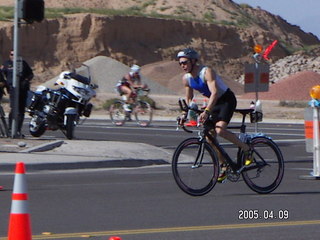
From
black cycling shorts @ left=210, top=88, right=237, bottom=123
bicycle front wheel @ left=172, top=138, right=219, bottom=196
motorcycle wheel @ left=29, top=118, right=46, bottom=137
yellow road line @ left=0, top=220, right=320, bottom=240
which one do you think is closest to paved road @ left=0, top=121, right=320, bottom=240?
yellow road line @ left=0, top=220, right=320, bottom=240

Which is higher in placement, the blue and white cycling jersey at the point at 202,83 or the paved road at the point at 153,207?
the blue and white cycling jersey at the point at 202,83

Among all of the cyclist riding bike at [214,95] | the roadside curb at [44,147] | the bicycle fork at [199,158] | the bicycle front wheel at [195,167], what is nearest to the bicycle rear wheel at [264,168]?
the cyclist riding bike at [214,95]

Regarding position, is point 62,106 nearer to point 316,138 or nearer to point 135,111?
point 316,138

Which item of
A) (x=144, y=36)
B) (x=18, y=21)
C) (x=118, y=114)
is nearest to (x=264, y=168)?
(x=18, y=21)

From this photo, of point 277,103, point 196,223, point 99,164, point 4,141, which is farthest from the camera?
point 277,103

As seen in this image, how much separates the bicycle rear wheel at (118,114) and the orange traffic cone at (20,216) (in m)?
21.9

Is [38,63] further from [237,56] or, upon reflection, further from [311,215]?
[311,215]

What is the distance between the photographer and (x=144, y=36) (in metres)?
80.2

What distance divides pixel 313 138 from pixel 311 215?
3.84m

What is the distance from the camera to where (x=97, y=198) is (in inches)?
493

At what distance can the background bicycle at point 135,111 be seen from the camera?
2962 centimetres

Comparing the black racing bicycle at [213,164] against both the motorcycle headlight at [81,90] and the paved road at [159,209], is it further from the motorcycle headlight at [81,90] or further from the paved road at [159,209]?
the motorcycle headlight at [81,90]

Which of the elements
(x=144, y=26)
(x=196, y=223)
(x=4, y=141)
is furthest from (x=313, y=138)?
(x=144, y=26)

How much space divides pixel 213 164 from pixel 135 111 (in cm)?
1722
